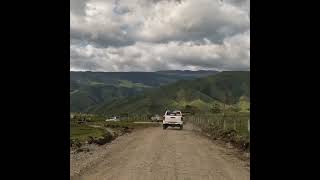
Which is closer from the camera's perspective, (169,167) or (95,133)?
(169,167)

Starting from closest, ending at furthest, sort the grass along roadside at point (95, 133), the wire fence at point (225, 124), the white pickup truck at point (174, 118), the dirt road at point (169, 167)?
the dirt road at point (169, 167), the grass along roadside at point (95, 133), the wire fence at point (225, 124), the white pickup truck at point (174, 118)

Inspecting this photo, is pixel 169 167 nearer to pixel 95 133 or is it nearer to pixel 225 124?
pixel 95 133

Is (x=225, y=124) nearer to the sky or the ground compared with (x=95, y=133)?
nearer to the sky

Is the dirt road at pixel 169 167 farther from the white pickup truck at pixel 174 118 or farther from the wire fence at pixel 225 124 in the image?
the white pickup truck at pixel 174 118

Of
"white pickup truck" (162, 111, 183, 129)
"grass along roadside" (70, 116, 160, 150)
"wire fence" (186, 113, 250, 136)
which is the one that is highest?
"white pickup truck" (162, 111, 183, 129)

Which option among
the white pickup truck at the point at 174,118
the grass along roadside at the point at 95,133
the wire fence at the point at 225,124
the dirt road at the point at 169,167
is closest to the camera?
the dirt road at the point at 169,167

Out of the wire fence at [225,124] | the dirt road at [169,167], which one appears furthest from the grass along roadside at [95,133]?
the wire fence at [225,124]

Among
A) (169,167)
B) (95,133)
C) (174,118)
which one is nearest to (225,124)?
(174,118)

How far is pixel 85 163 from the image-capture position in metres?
20.9

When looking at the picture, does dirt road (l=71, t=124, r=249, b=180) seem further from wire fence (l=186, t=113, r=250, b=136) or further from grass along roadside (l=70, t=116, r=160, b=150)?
wire fence (l=186, t=113, r=250, b=136)

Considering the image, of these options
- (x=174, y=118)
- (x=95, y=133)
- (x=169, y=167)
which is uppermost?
(x=174, y=118)

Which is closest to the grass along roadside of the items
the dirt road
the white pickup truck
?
the white pickup truck

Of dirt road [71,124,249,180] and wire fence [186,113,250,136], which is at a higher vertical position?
wire fence [186,113,250,136]
